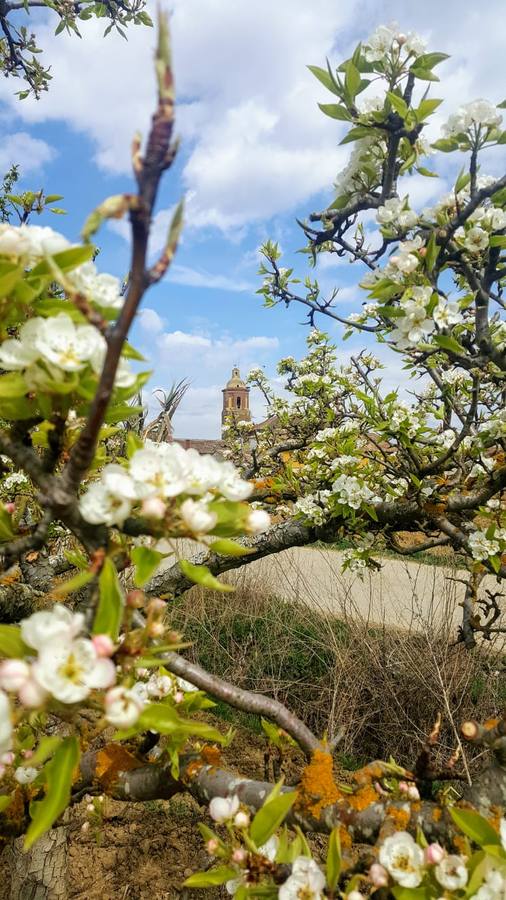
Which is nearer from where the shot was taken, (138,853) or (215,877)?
(215,877)

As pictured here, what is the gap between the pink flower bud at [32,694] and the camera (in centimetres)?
58

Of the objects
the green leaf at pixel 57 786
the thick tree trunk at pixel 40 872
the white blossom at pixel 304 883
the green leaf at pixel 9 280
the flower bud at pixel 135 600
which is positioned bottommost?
the thick tree trunk at pixel 40 872

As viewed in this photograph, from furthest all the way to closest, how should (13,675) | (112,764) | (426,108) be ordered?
(426,108) < (112,764) < (13,675)

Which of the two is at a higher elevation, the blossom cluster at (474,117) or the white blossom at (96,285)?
the blossom cluster at (474,117)

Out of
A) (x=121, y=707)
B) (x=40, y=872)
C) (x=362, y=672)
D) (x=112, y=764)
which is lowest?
(x=40, y=872)

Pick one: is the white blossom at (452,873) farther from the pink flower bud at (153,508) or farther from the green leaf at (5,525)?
the green leaf at (5,525)

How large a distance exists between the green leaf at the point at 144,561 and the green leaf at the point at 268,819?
0.44 m

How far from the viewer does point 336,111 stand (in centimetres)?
148

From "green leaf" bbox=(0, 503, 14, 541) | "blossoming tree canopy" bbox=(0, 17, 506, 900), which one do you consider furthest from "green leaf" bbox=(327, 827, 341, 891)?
"green leaf" bbox=(0, 503, 14, 541)

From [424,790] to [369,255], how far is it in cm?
172

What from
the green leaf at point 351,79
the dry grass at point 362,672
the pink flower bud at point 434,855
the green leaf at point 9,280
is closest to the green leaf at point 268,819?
the pink flower bud at point 434,855

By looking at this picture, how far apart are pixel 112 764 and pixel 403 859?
0.72m

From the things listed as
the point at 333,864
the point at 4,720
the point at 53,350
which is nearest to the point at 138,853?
the point at 333,864

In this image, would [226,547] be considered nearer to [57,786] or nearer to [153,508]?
[153,508]
